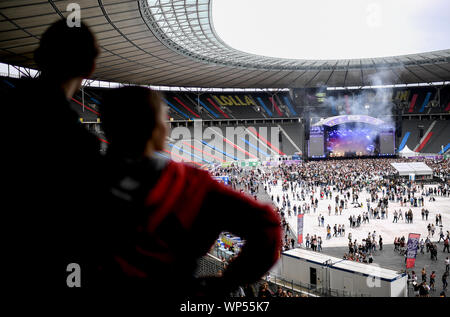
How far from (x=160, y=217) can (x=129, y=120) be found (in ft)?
1.05

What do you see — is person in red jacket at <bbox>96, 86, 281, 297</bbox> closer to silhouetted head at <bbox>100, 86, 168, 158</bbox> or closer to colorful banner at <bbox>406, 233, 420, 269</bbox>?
silhouetted head at <bbox>100, 86, 168, 158</bbox>

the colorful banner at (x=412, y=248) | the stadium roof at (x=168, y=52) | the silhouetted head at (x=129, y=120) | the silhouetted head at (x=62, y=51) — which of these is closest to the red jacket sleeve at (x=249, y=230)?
the silhouetted head at (x=129, y=120)

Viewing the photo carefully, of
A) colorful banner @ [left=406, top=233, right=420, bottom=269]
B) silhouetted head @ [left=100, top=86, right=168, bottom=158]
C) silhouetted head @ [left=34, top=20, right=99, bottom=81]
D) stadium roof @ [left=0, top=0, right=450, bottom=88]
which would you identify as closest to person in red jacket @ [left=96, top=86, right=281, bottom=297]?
silhouetted head @ [left=100, top=86, right=168, bottom=158]

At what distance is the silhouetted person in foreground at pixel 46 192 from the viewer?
3.21ft

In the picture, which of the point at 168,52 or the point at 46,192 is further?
the point at 168,52

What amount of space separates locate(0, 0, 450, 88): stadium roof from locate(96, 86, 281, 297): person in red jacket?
7847 millimetres

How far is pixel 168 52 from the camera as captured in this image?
3167 cm

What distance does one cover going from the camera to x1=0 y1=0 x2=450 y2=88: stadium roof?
2038 cm

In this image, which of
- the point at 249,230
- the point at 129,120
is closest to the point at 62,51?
the point at 129,120

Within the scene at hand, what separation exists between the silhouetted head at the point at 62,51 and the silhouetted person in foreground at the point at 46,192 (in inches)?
5.6

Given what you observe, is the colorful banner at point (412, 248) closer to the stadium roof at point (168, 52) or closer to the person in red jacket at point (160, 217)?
the stadium roof at point (168, 52)

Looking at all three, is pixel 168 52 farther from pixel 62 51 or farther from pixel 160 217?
pixel 160 217
